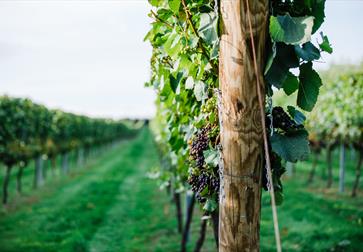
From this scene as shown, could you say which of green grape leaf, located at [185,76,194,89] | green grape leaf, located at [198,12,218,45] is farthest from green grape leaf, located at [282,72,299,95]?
green grape leaf, located at [185,76,194,89]

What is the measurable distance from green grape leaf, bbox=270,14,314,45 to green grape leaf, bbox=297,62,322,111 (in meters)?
0.34

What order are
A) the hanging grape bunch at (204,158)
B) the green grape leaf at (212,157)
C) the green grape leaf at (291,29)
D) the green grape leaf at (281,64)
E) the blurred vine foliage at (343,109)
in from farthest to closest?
the blurred vine foliage at (343,109)
the hanging grape bunch at (204,158)
the green grape leaf at (212,157)
the green grape leaf at (281,64)
the green grape leaf at (291,29)

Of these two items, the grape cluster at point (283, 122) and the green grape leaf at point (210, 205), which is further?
the green grape leaf at point (210, 205)

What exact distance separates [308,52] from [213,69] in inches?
27.8

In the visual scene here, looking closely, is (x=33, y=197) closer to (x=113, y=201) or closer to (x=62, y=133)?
(x=113, y=201)

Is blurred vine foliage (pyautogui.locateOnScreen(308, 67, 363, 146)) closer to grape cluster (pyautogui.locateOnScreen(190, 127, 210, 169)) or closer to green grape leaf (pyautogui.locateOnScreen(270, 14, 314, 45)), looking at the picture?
grape cluster (pyautogui.locateOnScreen(190, 127, 210, 169))

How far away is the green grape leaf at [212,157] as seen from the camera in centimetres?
237

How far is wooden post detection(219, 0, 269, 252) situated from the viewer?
73.7 inches

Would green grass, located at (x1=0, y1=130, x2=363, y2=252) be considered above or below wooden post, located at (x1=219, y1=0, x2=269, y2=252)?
below

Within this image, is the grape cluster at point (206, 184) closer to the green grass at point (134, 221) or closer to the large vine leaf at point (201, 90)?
the large vine leaf at point (201, 90)

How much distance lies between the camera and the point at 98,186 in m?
16.8

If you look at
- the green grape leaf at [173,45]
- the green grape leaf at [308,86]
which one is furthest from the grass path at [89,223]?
the green grape leaf at [308,86]

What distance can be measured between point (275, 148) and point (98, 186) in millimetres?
15557

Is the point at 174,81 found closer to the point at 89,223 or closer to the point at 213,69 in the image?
the point at 213,69
